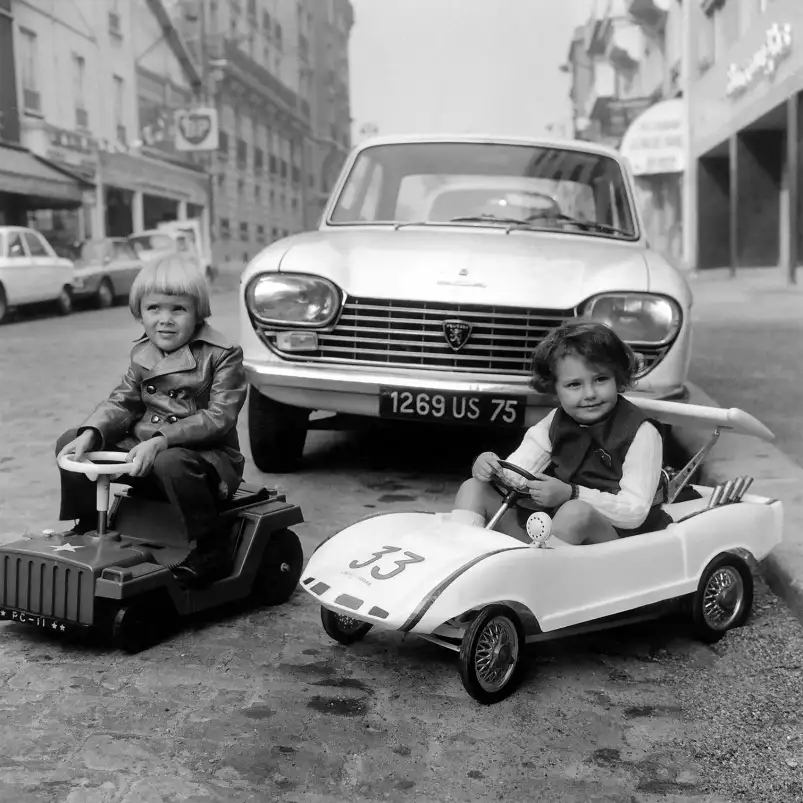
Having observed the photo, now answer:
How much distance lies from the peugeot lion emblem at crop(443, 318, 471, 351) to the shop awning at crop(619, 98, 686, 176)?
21680mm

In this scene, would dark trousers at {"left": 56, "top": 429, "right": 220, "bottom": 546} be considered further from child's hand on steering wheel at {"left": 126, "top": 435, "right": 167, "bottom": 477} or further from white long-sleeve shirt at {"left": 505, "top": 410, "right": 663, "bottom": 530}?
white long-sleeve shirt at {"left": 505, "top": 410, "right": 663, "bottom": 530}

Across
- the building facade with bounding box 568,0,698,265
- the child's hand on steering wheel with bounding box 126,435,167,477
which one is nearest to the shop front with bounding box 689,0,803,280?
the building facade with bounding box 568,0,698,265

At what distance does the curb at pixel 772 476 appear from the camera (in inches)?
127

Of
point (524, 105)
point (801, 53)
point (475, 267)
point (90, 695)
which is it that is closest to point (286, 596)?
point (90, 695)

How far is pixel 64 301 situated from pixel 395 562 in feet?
46.9

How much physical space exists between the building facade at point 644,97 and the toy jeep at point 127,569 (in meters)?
19.9

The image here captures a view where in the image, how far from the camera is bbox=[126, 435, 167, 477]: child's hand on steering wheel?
8.98 ft

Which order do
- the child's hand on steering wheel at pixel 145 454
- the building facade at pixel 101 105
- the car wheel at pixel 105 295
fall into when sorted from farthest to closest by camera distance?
1. the car wheel at pixel 105 295
2. the building facade at pixel 101 105
3. the child's hand on steering wheel at pixel 145 454

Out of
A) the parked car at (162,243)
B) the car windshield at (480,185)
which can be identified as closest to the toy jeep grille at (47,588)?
the car windshield at (480,185)

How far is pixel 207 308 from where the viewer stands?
313 cm

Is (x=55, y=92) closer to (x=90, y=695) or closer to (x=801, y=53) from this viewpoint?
(x=801, y=53)

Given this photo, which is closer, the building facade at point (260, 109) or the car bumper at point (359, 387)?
the car bumper at point (359, 387)

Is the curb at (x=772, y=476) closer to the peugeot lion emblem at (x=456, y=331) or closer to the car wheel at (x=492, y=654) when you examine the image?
the car wheel at (x=492, y=654)

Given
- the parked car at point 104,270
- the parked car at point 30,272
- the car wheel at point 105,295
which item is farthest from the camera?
the car wheel at point 105,295
